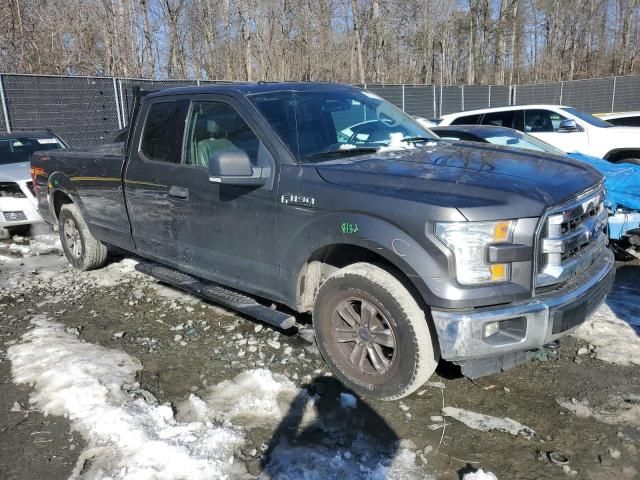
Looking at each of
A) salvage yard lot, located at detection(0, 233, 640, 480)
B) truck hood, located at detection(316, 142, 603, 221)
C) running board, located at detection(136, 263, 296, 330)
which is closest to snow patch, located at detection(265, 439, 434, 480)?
salvage yard lot, located at detection(0, 233, 640, 480)

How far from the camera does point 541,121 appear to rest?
1028 cm

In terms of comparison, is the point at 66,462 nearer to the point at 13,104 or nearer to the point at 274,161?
the point at 274,161

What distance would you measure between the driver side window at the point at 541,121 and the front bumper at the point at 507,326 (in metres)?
8.14

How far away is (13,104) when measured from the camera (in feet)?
41.0

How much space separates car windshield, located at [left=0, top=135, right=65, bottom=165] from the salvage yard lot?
4.97 m

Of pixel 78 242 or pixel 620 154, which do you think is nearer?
pixel 78 242

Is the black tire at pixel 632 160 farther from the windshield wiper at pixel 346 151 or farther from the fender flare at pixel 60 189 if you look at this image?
the fender flare at pixel 60 189

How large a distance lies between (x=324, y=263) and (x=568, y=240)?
1.54 m

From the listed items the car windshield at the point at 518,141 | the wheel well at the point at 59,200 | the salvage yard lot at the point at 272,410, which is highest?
the car windshield at the point at 518,141

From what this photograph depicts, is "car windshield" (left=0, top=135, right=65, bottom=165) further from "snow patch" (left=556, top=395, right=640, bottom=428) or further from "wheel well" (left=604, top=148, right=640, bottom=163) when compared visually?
"wheel well" (left=604, top=148, right=640, bottom=163)

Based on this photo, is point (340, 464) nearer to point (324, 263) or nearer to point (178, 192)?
point (324, 263)

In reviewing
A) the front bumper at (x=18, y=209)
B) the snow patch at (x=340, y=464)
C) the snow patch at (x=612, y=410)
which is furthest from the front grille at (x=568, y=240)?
the front bumper at (x=18, y=209)

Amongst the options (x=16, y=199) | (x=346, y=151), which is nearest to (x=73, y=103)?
(x=16, y=199)

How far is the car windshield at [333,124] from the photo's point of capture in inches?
146
